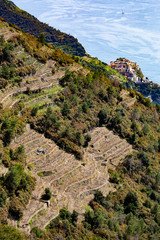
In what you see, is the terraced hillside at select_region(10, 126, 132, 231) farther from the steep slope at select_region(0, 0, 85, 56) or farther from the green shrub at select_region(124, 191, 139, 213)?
the steep slope at select_region(0, 0, 85, 56)

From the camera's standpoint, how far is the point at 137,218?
120ft

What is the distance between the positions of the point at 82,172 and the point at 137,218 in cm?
1017

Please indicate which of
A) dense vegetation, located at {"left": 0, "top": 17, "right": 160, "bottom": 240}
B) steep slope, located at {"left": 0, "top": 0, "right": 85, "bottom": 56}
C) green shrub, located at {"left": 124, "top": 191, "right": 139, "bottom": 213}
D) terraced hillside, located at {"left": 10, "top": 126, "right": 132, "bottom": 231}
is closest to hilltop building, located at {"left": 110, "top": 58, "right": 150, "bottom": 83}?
steep slope, located at {"left": 0, "top": 0, "right": 85, "bottom": 56}

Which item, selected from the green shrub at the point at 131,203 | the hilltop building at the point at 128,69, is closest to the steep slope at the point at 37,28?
the hilltop building at the point at 128,69

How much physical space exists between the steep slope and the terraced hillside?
10806 centimetres

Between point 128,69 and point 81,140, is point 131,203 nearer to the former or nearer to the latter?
point 81,140

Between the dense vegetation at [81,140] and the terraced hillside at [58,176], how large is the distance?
1.03m

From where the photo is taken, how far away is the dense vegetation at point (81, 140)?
28.2 metres

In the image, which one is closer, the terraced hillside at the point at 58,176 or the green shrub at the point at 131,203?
the terraced hillside at the point at 58,176

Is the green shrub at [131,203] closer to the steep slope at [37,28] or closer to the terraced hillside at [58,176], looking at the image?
the terraced hillside at [58,176]

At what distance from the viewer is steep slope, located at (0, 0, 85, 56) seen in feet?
484

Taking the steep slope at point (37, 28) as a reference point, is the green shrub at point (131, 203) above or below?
below

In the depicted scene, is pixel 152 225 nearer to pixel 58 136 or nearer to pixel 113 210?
pixel 113 210

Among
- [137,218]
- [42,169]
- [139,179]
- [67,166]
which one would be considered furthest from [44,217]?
[139,179]
